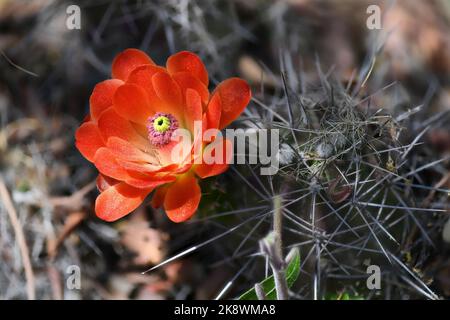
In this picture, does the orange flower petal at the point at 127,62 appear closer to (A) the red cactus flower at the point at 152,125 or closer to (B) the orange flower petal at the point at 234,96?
(A) the red cactus flower at the point at 152,125

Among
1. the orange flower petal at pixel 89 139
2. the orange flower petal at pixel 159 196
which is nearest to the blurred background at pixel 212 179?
the orange flower petal at pixel 159 196

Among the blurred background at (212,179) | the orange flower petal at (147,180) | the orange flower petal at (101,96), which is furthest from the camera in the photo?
the blurred background at (212,179)

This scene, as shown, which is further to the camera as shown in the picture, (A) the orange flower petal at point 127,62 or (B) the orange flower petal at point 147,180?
(A) the orange flower petal at point 127,62

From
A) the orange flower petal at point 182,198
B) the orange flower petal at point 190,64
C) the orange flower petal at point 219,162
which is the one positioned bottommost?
the orange flower petal at point 182,198

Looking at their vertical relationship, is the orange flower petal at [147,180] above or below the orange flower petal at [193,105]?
below
